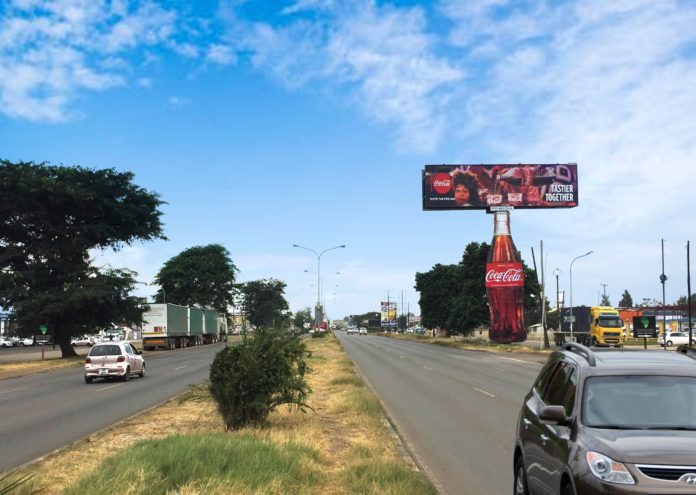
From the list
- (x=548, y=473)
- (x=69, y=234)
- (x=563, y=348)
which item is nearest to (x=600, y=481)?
(x=548, y=473)

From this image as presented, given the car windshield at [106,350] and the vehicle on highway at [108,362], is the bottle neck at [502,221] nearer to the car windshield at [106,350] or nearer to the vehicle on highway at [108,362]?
the vehicle on highway at [108,362]

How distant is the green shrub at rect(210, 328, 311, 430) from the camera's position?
11.7m

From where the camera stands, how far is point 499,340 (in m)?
61.1

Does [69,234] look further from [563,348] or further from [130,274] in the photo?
[563,348]

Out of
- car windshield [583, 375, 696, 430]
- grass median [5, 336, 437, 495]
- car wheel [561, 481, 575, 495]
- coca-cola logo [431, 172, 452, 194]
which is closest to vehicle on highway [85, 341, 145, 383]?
grass median [5, 336, 437, 495]

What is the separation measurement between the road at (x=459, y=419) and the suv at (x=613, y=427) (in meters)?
2.48

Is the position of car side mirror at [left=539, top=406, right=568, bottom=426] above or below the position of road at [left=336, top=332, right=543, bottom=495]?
above

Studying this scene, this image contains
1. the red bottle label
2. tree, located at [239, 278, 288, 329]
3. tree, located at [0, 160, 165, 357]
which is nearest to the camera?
tree, located at [0, 160, 165, 357]

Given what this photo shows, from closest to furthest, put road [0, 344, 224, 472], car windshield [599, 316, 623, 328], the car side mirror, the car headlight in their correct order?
the car headlight < the car side mirror < road [0, 344, 224, 472] < car windshield [599, 316, 623, 328]

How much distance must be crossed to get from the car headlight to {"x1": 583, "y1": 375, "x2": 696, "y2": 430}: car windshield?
576 mm

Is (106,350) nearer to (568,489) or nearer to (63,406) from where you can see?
(63,406)

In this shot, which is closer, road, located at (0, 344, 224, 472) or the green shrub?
the green shrub

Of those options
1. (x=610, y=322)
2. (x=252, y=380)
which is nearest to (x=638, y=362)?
(x=252, y=380)

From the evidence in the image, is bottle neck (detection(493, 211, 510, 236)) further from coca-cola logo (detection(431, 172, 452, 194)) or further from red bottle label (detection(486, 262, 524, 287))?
coca-cola logo (detection(431, 172, 452, 194))
